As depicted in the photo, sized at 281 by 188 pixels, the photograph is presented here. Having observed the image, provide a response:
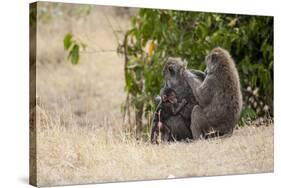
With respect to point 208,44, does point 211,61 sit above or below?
below

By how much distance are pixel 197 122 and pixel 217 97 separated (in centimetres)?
41

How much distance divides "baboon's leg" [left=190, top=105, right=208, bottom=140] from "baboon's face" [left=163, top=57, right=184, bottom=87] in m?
0.42

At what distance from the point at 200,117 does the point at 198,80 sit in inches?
18.6

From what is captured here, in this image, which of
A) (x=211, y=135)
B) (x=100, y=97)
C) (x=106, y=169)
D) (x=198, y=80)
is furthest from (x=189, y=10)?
(x=100, y=97)

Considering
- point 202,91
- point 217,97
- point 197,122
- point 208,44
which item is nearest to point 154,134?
point 197,122

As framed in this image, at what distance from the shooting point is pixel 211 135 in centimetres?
738

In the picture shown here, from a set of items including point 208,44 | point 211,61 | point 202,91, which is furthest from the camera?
point 208,44

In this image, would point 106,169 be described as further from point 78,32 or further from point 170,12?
point 78,32

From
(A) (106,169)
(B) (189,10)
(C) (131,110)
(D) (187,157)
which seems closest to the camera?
(A) (106,169)

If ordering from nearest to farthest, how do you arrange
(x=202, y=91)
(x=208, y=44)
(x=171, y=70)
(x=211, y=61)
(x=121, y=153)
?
(x=121, y=153)
(x=202, y=91)
(x=171, y=70)
(x=211, y=61)
(x=208, y=44)

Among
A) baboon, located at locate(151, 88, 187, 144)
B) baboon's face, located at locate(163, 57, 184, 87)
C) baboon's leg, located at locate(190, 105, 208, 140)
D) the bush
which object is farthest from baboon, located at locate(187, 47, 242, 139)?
the bush

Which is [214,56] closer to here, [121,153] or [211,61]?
[211,61]

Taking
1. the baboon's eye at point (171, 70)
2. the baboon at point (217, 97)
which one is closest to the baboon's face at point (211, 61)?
the baboon at point (217, 97)

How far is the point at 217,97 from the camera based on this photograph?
7301 mm
